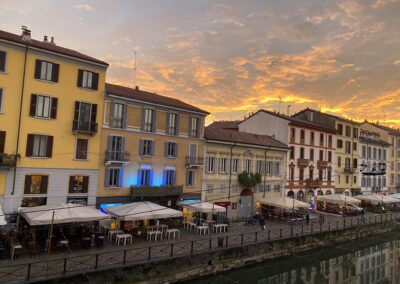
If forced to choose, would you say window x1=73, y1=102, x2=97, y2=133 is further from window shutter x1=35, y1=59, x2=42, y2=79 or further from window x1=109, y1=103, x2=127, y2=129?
window shutter x1=35, y1=59, x2=42, y2=79

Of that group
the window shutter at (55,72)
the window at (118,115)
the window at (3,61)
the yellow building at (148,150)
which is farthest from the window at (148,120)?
the window at (3,61)

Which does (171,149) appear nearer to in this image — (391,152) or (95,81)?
(95,81)

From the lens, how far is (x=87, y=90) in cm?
2419

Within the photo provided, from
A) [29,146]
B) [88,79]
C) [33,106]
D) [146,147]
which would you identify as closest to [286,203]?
[146,147]

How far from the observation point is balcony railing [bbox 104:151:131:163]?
24.7 metres

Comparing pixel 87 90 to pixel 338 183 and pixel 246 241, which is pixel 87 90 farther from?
pixel 338 183

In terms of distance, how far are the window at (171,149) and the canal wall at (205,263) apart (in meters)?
10.5

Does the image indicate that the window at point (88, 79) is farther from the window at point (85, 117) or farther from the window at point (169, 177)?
the window at point (169, 177)

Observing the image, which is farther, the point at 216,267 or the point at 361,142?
the point at 361,142

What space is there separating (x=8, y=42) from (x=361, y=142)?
51.9 m

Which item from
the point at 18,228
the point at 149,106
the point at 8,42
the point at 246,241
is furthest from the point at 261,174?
the point at 8,42

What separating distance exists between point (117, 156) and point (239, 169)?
1398 cm

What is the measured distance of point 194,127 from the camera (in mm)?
30312

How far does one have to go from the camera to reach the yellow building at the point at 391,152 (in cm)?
6100
